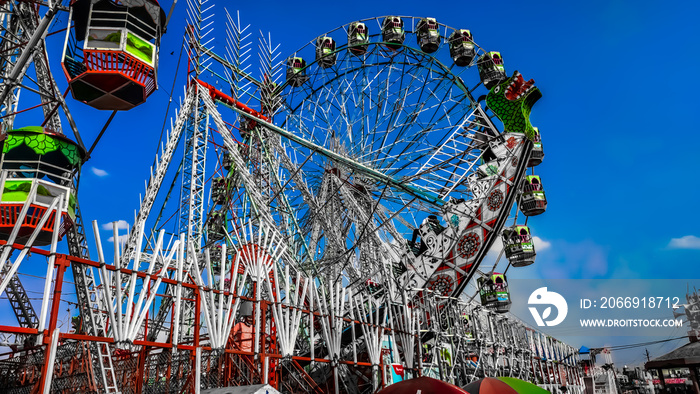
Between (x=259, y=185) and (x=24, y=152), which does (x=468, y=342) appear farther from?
(x=24, y=152)

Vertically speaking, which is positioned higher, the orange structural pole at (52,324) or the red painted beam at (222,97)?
the red painted beam at (222,97)

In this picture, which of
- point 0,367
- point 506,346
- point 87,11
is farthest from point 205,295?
point 506,346

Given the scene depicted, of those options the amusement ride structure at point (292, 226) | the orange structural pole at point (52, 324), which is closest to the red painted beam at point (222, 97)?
the amusement ride structure at point (292, 226)

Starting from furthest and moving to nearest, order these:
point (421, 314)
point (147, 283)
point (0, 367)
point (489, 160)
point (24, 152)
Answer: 1. point (489, 160)
2. point (421, 314)
3. point (0, 367)
4. point (24, 152)
5. point (147, 283)

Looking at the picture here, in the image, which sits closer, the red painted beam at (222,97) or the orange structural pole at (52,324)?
the orange structural pole at (52,324)

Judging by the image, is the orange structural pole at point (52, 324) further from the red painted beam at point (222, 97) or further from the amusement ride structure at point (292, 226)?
the red painted beam at point (222, 97)

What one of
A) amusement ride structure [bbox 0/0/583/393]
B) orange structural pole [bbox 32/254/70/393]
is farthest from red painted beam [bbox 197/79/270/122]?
orange structural pole [bbox 32/254/70/393]

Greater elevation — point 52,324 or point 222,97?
point 222,97

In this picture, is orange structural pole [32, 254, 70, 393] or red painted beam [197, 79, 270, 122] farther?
red painted beam [197, 79, 270, 122]

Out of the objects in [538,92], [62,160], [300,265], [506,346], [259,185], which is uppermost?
[538,92]

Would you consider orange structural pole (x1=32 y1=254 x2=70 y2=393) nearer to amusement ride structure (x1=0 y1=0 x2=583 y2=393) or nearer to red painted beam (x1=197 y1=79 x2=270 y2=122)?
amusement ride structure (x1=0 y1=0 x2=583 y2=393)

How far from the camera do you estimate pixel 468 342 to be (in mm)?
21297

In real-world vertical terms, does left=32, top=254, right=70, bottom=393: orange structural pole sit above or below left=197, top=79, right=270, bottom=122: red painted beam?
below

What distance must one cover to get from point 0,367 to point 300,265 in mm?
10998
